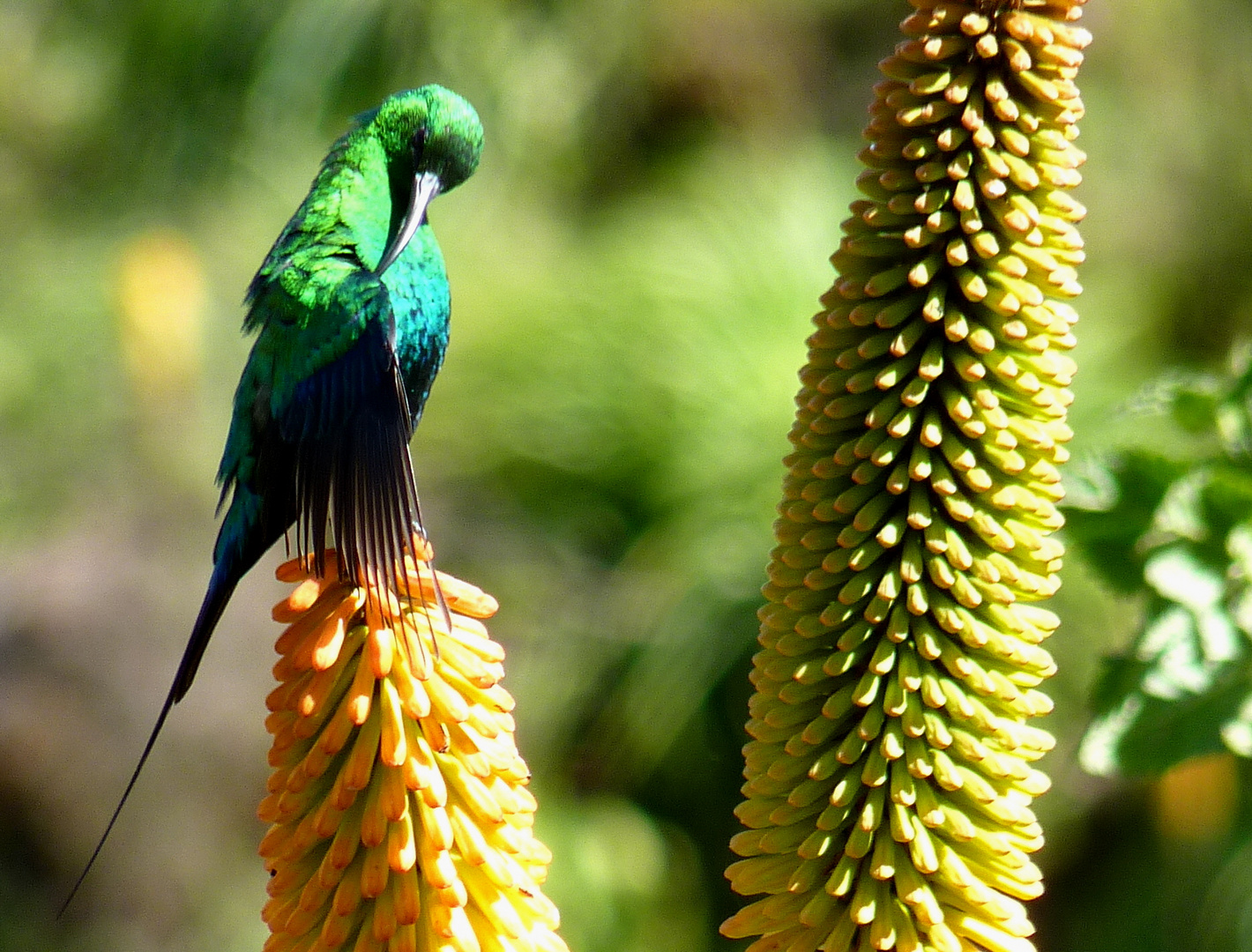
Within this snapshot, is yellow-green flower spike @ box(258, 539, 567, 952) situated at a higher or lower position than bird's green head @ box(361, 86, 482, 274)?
lower

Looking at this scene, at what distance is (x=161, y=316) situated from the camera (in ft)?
25.8

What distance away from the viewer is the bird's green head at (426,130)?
302cm

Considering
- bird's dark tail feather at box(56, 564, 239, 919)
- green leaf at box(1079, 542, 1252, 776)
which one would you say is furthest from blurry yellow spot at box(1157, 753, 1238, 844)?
bird's dark tail feather at box(56, 564, 239, 919)

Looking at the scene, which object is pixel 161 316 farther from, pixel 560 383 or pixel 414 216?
pixel 414 216

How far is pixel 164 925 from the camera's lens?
22.4ft

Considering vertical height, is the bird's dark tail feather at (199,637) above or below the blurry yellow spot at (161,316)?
below

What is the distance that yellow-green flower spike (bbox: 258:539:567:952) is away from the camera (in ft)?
5.08

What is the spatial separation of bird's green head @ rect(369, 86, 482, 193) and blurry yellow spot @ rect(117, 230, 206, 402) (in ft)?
16.7

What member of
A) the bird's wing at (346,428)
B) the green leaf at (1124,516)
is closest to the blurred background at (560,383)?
the green leaf at (1124,516)

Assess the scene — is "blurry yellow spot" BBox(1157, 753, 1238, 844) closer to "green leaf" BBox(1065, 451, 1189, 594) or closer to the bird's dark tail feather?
"green leaf" BBox(1065, 451, 1189, 594)

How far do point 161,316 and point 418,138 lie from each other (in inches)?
212

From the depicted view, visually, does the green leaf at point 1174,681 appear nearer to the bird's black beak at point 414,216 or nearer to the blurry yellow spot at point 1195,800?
the bird's black beak at point 414,216

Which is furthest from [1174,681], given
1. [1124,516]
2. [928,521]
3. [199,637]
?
[199,637]

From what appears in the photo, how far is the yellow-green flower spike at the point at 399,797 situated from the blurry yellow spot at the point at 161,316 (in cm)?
657
